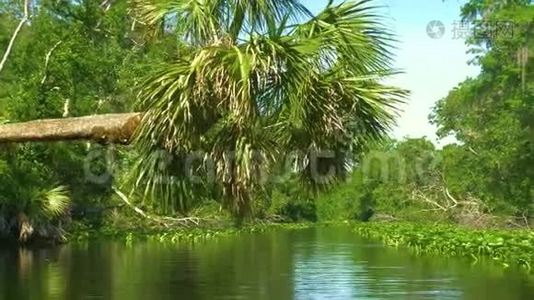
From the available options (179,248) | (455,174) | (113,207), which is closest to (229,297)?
(179,248)

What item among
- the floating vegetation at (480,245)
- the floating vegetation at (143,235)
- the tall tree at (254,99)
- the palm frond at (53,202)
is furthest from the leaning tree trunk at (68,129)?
the floating vegetation at (143,235)

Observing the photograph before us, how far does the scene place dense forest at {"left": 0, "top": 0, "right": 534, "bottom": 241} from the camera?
16.0 feet

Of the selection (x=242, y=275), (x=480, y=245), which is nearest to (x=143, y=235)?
(x=480, y=245)

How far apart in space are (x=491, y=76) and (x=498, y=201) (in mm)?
6347

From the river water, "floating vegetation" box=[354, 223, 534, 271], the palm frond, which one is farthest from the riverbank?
"floating vegetation" box=[354, 223, 534, 271]

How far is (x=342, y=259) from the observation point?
81.0 feet

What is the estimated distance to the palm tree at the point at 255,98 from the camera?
480cm

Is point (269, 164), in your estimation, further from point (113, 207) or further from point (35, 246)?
point (113, 207)

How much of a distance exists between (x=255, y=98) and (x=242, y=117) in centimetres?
15

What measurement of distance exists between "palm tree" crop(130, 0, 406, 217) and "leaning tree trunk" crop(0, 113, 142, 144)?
0.17m

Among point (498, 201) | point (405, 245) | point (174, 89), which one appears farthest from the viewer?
point (498, 201)

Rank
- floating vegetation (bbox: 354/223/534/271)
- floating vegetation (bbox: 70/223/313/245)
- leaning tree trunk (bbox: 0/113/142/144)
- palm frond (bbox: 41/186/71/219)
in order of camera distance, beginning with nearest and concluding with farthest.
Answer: leaning tree trunk (bbox: 0/113/142/144)
floating vegetation (bbox: 354/223/534/271)
palm frond (bbox: 41/186/71/219)
floating vegetation (bbox: 70/223/313/245)

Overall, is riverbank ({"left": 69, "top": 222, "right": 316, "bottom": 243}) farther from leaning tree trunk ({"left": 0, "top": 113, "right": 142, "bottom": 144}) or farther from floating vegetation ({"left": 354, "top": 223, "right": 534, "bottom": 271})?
leaning tree trunk ({"left": 0, "top": 113, "right": 142, "bottom": 144})

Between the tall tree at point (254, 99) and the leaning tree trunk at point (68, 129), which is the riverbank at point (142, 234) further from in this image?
the leaning tree trunk at point (68, 129)
